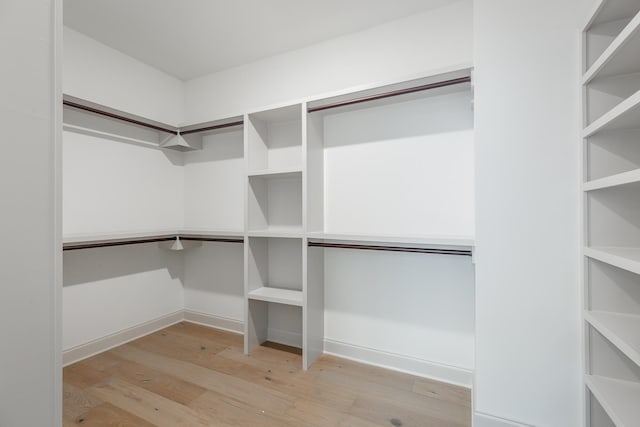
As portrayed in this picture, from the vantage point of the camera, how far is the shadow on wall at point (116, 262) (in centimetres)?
201

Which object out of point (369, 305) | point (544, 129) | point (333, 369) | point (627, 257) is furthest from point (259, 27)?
point (333, 369)

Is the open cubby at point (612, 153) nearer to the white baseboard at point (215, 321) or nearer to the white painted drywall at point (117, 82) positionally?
the white baseboard at point (215, 321)

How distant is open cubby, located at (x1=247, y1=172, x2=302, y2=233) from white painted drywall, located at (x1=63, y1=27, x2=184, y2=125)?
48.3 inches

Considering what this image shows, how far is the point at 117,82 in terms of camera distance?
2.26 metres

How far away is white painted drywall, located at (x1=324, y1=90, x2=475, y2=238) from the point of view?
68.3 inches

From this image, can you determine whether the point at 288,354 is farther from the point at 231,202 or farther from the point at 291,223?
the point at 231,202

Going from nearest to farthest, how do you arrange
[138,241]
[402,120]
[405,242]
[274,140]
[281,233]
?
[405,242] < [402,120] < [281,233] < [138,241] < [274,140]

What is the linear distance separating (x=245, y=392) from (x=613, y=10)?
8.03ft

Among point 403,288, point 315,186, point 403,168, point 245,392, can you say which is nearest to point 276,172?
point 315,186

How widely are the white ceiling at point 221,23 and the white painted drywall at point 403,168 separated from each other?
0.60 meters

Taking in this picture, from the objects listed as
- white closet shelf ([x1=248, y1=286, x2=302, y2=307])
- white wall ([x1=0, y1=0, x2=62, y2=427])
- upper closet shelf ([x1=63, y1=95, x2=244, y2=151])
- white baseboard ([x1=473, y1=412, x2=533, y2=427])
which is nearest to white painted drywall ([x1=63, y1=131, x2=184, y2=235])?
upper closet shelf ([x1=63, y1=95, x2=244, y2=151])

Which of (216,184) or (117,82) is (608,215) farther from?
(117,82)

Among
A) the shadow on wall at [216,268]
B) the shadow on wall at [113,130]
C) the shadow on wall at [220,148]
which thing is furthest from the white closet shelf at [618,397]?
the shadow on wall at [113,130]

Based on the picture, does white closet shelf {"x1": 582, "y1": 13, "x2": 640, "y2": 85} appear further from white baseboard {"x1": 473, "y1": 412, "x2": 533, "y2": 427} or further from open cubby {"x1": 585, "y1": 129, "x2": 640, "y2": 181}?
white baseboard {"x1": 473, "y1": 412, "x2": 533, "y2": 427}
